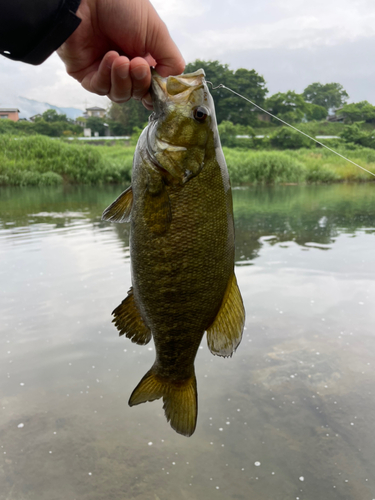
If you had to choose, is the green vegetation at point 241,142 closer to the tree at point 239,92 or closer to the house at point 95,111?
the tree at point 239,92

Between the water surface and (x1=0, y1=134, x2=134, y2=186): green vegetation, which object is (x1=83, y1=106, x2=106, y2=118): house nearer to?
(x1=0, y1=134, x2=134, y2=186): green vegetation

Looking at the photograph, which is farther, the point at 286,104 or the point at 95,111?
the point at 95,111

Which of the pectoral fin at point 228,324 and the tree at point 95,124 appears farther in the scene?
the tree at point 95,124

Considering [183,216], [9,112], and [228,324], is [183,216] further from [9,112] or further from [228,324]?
[9,112]

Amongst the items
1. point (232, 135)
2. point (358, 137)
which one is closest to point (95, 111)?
point (232, 135)

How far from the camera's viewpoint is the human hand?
1.86 m

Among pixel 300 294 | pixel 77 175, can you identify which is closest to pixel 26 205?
pixel 77 175

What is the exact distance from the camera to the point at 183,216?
1619mm

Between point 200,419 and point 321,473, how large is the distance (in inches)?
51.1

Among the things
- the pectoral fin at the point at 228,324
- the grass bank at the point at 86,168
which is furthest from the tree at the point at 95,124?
the pectoral fin at the point at 228,324

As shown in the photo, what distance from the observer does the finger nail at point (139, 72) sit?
5.81 feet

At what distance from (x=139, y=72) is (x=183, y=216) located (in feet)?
2.28

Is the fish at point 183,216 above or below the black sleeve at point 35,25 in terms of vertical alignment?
below

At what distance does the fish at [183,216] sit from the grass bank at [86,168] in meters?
26.6
